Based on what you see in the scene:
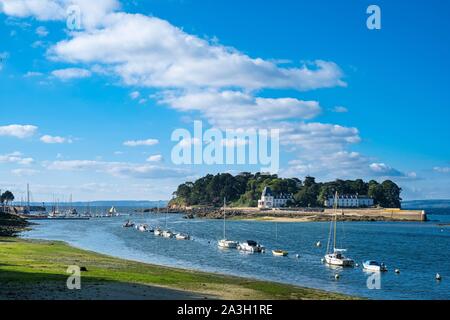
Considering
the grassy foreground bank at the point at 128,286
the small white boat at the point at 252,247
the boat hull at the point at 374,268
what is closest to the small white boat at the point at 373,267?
the boat hull at the point at 374,268

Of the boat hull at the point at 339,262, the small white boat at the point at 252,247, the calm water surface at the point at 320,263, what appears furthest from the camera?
the small white boat at the point at 252,247

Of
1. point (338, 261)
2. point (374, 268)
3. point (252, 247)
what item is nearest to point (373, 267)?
point (374, 268)

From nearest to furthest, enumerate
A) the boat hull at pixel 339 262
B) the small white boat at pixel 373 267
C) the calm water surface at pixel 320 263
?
the calm water surface at pixel 320 263, the small white boat at pixel 373 267, the boat hull at pixel 339 262

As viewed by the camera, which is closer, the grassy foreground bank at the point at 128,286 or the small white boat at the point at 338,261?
the grassy foreground bank at the point at 128,286

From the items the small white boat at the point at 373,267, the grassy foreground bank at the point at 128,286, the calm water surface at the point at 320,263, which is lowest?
the calm water surface at the point at 320,263

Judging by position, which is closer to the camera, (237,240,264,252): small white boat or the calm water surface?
the calm water surface

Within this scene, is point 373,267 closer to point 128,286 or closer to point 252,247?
point 252,247

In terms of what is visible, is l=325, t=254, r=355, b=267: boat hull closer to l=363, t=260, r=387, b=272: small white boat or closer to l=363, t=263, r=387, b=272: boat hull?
l=363, t=260, r=387, b=272: small white boat

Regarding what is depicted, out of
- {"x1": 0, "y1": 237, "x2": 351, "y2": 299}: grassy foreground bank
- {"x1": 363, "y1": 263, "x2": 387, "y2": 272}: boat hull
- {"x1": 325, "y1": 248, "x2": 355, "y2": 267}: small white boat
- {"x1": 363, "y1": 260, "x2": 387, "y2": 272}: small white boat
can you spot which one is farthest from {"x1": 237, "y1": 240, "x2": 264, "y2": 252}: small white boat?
{"x1": 0, "y1": 237, "x2": 351, "y2": 299}: grassy foreground bank

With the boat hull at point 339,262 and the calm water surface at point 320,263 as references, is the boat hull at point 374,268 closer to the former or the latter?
the calm water surface at point 320,263

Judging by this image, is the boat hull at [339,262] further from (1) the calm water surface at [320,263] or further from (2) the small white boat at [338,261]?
(1) the calm water surface at [320,263]

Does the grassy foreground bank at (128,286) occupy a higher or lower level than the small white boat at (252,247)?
higher

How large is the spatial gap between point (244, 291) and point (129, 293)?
12140 millimetres
